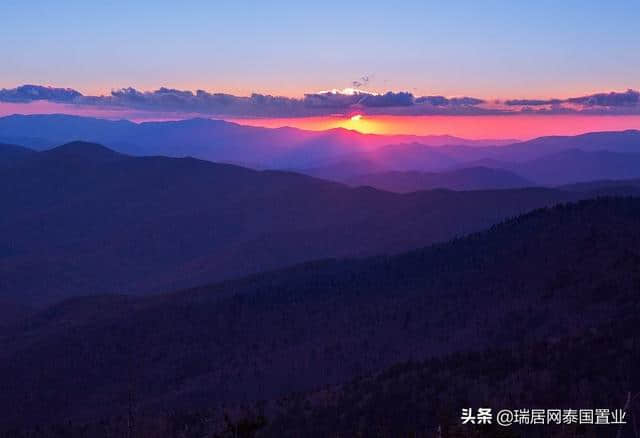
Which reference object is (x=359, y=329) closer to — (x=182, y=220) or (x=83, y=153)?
(x=182, y=220)

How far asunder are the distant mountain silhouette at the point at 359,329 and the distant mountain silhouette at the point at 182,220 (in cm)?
3802

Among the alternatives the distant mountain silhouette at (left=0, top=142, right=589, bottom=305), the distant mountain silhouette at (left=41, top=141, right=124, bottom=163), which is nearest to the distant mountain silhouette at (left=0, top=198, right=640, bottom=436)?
the distant mountain silhouette at (left=0, top=142, right=589, bottom=305)

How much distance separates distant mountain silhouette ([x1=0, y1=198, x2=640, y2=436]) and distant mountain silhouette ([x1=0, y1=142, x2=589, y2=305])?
38022 mm

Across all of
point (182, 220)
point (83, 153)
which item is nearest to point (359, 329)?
point (182, 220)

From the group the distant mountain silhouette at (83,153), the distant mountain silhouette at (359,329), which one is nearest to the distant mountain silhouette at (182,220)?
the distant mountain silhouette at (83,153)

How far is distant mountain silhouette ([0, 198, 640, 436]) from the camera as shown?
29297 millimetres

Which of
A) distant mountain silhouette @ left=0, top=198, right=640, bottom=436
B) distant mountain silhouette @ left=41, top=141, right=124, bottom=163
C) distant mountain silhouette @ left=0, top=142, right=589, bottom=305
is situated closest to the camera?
distant mountain silhouette @ left=0, top=198, right=640, bottom=436

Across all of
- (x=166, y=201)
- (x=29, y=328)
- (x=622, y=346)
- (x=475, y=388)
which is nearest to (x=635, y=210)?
(x=622, y=346)

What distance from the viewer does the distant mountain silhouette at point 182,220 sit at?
3898 inches

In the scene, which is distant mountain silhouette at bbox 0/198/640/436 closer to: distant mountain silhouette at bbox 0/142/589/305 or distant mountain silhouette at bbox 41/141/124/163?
distant mountain silhouette at bbox 0/142/589/305

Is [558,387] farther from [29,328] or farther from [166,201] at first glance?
[166,201]

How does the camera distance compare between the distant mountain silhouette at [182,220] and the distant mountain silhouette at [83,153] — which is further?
the distant mountain silhouette at [83,153]

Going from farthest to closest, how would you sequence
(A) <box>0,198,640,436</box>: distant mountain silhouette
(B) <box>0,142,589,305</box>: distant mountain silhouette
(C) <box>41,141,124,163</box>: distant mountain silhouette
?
(C) <box>41,141,124,163</box>: distant mountain silhouette
(B) <box>0,142,589,305</box>: distant mountain silhouette
(A) <box>0,198,640,436</box>: distant mountain silhouette

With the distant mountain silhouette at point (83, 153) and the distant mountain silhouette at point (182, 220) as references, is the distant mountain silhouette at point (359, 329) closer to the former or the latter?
the distant mountain silhouette at point (182, 220)
